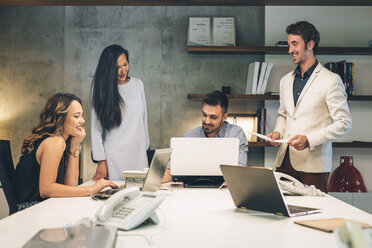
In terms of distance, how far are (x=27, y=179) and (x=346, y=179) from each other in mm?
2754

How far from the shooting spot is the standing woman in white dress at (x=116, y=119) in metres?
3.03

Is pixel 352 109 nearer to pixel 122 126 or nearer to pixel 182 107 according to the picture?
pixel 182 107

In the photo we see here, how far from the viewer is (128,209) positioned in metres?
1.47

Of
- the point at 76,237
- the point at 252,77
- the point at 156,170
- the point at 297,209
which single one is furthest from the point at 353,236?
the point at 252,77

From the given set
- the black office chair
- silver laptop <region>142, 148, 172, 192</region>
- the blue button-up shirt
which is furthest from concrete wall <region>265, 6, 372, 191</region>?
the black office chair

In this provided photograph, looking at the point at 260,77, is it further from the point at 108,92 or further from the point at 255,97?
the point at 108,92

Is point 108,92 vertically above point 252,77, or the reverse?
point 252,77

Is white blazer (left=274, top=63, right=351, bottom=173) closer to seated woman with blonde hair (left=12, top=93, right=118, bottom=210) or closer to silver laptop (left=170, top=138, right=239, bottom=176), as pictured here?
silver laptop (left=170, top=138, right=239, bottom=176)

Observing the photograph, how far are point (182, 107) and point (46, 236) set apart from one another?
2.92 m

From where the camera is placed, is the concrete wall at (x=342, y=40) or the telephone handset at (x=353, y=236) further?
the concrete wall at (x=342, y=40)

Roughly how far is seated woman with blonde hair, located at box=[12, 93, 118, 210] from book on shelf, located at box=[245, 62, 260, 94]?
1.89m

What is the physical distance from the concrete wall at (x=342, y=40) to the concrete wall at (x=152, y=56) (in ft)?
0.57

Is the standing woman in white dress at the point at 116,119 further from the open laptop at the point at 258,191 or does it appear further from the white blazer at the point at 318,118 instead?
the open laptop at the point at 258,191

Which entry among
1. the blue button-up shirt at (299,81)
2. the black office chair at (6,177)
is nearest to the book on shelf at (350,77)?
the blue button-up shirt at (299,81)
